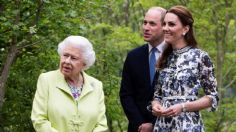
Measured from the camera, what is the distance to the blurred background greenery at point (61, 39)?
5996 mm

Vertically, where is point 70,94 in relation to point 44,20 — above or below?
below

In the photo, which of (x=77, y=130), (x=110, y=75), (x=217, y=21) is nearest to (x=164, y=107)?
(x=77, y=130)

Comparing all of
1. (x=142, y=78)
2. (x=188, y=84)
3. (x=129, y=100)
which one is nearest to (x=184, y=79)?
(x=188, y=84)

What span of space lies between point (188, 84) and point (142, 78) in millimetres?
731

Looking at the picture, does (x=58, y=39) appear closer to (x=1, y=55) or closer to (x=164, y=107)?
(x=1, y=55)

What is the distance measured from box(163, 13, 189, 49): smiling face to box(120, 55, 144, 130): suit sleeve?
822 mm

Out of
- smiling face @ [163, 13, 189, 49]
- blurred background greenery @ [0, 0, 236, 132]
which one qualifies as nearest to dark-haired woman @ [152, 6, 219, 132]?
smiling face @ [163, 13, 189, 49]

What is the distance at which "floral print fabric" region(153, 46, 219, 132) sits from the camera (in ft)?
14.3

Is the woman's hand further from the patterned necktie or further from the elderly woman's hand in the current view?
the patterned necktie

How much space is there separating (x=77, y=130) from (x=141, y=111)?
822 millimetres

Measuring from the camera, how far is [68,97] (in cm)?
440

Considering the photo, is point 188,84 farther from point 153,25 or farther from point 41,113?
point 41,113

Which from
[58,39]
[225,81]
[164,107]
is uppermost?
[58,39]

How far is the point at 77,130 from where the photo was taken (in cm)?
440
